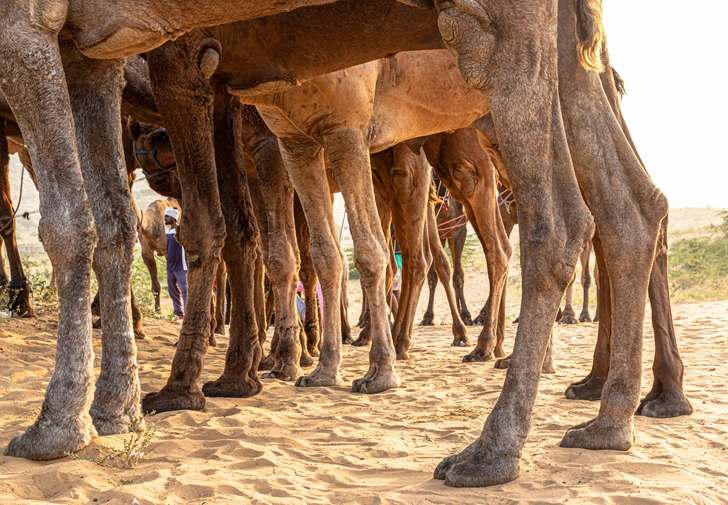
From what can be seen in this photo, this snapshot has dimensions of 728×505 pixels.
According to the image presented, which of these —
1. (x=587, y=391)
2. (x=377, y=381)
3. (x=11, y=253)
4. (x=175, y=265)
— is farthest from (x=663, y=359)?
(x=175, y=265)

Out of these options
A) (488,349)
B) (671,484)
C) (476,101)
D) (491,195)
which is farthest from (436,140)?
(671,484)

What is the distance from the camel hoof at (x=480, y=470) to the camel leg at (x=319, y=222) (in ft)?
10.6

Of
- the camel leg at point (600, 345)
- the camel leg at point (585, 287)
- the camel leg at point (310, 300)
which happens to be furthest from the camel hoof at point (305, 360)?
the camel leg at point (585, 287)

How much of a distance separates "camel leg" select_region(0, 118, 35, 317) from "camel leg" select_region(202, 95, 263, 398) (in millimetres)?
4433

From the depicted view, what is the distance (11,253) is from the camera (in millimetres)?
9414

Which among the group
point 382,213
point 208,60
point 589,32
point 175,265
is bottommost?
point 175,265

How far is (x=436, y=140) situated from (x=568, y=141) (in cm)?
536

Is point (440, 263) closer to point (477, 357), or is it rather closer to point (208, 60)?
point (477, 357)

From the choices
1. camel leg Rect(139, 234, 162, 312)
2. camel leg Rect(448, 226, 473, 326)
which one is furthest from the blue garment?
camel leg Rect(448, 226, 473, 326)

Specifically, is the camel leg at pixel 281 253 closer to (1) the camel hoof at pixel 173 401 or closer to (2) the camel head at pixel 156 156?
(1) the camel hoof at pixel 173 401

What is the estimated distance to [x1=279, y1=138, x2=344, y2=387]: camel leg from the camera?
6539 mm

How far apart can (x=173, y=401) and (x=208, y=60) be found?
2.17 meters

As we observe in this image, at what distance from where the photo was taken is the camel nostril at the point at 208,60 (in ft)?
16.4

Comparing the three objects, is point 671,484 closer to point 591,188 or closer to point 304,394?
point 591,188
